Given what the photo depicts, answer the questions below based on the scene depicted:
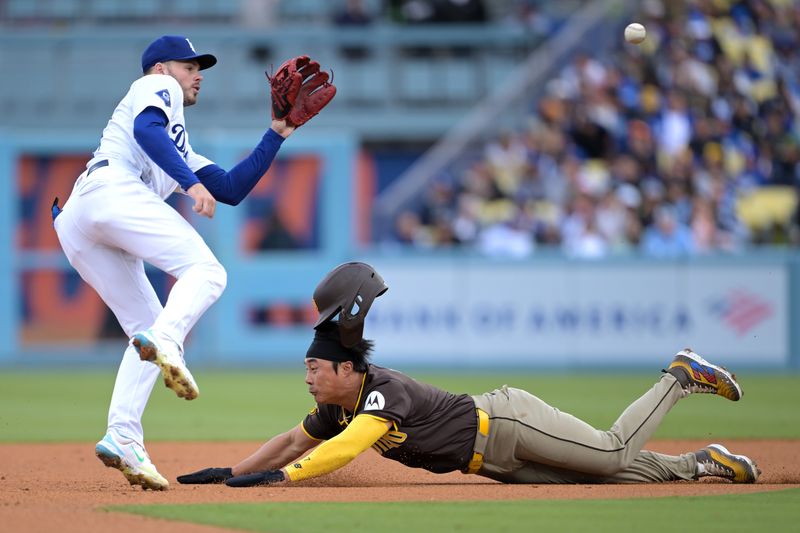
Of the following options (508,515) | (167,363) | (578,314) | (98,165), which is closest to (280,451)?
(167,363)

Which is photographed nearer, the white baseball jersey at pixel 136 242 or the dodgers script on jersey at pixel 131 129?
the white baseball jersey at pixel 136 242

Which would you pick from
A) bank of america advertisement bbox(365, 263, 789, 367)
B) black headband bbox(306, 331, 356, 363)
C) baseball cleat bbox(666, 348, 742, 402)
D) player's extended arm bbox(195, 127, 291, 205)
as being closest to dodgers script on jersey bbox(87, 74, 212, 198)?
player's extended arm bbox(195, 127, 291, 205)

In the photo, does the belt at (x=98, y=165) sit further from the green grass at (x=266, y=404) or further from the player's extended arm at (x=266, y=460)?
the green grass at (x=266, y=404)

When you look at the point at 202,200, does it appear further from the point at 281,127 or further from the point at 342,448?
the point at 342,448

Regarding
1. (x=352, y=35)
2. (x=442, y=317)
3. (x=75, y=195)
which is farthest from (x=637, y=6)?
(x=75, y=195)

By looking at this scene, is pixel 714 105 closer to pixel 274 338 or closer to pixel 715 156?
pixel 715 156

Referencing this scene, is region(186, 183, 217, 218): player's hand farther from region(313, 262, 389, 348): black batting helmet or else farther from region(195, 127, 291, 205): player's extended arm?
region(313, 262, 389, 348): black batting helmet

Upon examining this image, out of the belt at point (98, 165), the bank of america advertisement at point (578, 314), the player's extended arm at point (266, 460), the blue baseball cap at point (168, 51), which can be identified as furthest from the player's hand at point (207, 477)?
the bank of america advertisement at point (578, 314)
